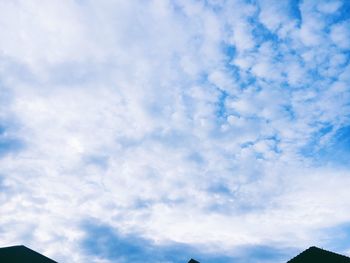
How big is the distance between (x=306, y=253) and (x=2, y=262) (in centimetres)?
3107

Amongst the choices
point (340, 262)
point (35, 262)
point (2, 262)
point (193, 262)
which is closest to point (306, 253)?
point (340, 262)

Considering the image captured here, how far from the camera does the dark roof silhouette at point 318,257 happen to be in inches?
991

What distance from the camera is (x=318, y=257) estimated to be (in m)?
26.6

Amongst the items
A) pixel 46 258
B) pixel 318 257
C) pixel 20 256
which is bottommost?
pixel 20 256

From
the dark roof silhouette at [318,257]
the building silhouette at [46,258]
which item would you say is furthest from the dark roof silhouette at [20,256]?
the dark roof silhouette at [318,257]

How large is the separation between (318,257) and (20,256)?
31.2 m

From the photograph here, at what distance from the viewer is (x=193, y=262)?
110 feet

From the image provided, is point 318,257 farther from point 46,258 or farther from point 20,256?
point 20,256

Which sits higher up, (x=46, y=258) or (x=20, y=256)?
(x=46, y=258)

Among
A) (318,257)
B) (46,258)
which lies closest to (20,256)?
(46,258)

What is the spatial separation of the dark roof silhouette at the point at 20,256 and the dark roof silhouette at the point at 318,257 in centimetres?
2769

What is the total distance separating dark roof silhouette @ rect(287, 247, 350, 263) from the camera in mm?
25170

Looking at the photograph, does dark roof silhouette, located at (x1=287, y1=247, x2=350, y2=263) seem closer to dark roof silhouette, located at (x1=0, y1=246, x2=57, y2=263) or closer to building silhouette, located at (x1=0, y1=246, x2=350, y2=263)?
building silhouette, located at (x1=0, y1=246, x2=350, y2=263)

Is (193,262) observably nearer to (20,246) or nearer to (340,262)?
(340,262)
